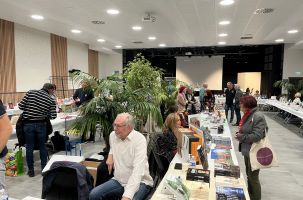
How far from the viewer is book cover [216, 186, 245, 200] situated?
5.71ft

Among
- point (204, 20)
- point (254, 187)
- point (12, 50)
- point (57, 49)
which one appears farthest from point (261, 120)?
point (57, 49)

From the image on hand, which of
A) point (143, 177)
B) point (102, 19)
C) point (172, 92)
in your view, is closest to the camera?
point (143, 177)

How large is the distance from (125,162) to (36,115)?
2165 millimetres

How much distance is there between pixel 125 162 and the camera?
92.1 inches

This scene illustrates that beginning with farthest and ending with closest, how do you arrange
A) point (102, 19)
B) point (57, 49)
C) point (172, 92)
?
1. point (57, 49)
2. point (172, 92)
3. point (102, 19)

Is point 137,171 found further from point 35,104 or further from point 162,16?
point 162,16

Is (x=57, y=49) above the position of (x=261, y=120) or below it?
above

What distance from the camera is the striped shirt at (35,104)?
3.76 metres

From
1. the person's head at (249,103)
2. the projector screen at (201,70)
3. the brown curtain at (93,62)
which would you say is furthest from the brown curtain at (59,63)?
the person's head at (249,103)

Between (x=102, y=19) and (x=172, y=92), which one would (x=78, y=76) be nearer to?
(x=102, y=19)

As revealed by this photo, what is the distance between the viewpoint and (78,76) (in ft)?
10.7

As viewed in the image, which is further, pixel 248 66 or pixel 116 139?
pixel 248 66

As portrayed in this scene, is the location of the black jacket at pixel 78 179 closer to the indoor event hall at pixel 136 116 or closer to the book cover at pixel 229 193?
the indoor event hall at pixel 136 116

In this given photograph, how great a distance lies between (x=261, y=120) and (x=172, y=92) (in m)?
4.40
